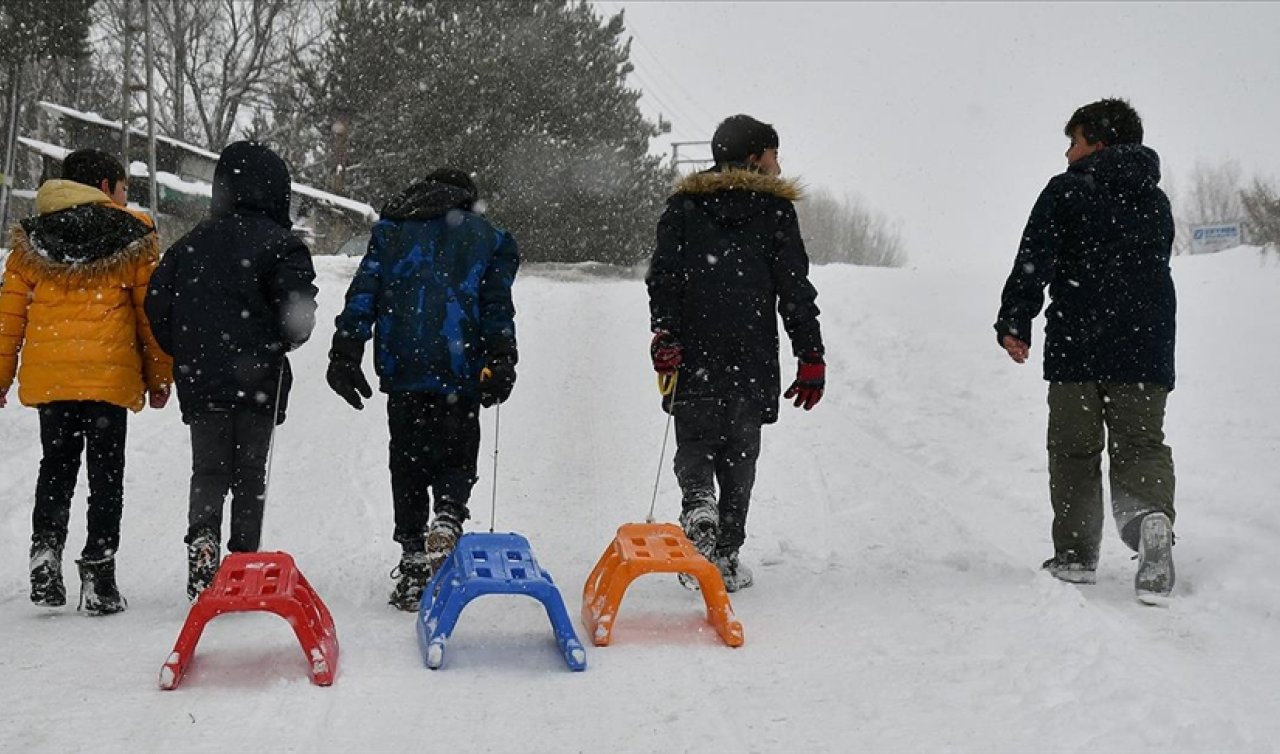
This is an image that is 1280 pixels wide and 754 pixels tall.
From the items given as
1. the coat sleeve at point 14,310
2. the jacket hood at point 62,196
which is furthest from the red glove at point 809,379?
the coat sleeve at point 14,310

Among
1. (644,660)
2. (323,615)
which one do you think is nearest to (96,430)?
(323,615)

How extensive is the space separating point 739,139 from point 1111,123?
5.33 ft

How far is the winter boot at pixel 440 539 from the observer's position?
4.45 metres

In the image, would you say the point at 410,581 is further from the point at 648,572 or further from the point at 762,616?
the point at 762,616

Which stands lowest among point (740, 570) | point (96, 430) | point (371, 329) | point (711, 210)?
point (740, 570)

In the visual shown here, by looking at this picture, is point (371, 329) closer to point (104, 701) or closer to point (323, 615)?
point (323, 615)

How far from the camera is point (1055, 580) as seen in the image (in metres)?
4.45

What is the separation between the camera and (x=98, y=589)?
14.8 ft

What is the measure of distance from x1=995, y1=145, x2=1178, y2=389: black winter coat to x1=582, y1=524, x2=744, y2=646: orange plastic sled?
1694 mm

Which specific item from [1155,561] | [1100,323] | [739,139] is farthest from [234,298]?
[1155,561]

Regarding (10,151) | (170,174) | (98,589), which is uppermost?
(10,151)

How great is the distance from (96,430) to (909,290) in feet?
41.0

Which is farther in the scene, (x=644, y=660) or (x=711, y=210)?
(x=711, y=210)

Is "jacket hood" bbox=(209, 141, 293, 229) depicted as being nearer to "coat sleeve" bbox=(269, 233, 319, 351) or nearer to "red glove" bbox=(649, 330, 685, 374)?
"coat sleeve" bbox=(269, 233, 319, 351)
